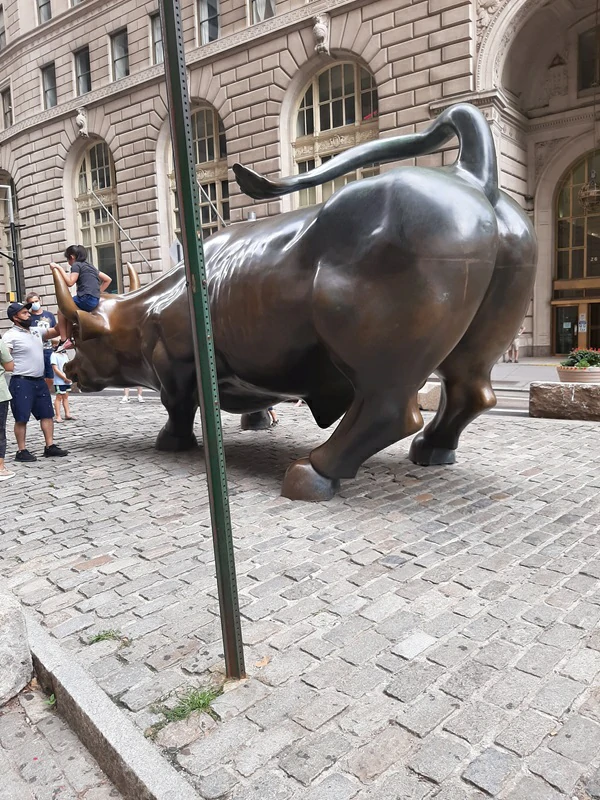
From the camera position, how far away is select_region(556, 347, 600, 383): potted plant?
27.2ft

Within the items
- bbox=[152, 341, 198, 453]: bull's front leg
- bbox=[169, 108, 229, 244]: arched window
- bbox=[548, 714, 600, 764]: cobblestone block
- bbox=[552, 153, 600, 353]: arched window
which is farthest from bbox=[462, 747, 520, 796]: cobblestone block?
bbox=[169, 108, 229, 244]: arched window

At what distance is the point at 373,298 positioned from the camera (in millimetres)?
4051

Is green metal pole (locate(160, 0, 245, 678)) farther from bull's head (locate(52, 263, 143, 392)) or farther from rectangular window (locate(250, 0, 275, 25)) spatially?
rectangular window (locate(250, 0, 275, 25))

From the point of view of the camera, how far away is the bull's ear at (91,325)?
6328 millimetres

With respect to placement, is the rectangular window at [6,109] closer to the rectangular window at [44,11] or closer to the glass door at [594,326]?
the rectangular window at [44,11]

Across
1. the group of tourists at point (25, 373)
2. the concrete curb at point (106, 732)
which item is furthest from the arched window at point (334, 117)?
the concrete curb at point (106, 732)

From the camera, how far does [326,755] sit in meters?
2.01

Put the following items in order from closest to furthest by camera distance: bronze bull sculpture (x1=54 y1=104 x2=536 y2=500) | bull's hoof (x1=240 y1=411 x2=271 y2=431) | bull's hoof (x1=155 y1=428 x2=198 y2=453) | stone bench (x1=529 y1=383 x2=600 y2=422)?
bronze bull sculpture (x1=54 y1=104 x2=536 y2=500)
bull's hoof (x1=155 y1=428 x2=198 y2=453)
stone bench (x1=529 y1=383 x2=600 y2=422)
bull's hoof (x1=240 y1=411 x2=271 y2=431)

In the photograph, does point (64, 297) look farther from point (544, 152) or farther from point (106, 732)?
point (544, 152)

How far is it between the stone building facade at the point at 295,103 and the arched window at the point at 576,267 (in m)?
0.04

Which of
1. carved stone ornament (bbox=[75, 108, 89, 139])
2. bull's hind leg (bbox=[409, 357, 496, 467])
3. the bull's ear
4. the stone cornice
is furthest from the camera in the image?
carved stone ornament (bbox=[75, 108, 89, 139])

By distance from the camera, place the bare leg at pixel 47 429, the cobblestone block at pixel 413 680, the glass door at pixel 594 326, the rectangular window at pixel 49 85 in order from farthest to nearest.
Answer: the rectangular window at pixel 49 85 → the glass door at pixel 594 326 → the bare leg at pixel 47 429 → the cobblestone block at pixel 413 680

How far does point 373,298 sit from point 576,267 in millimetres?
A: 16778

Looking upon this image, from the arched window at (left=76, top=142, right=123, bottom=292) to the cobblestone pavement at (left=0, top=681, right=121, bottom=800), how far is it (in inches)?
972
